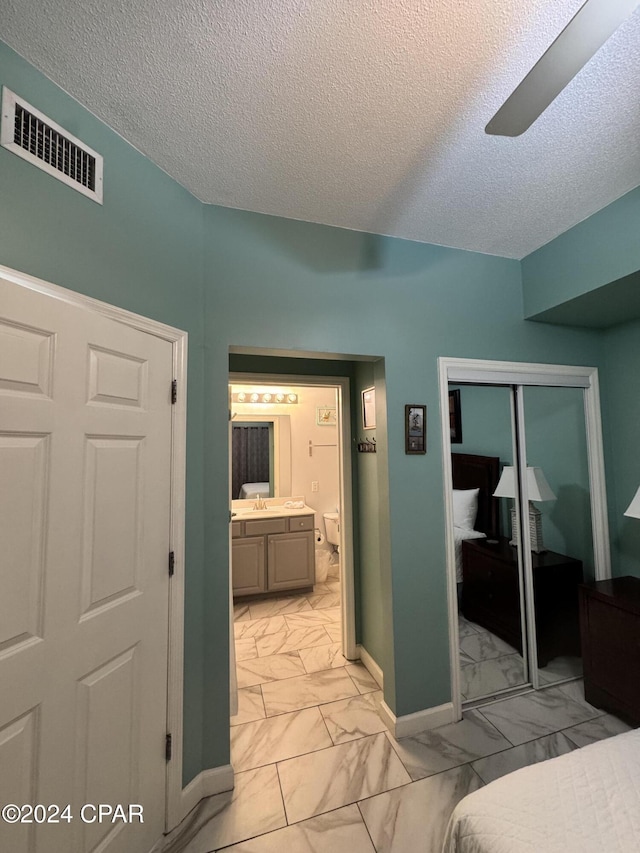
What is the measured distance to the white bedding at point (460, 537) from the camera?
2.12 m

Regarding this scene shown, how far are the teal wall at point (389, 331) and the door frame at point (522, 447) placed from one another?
5 centimetres

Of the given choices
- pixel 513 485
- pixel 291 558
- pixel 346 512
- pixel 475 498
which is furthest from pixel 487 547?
pixel 291 558

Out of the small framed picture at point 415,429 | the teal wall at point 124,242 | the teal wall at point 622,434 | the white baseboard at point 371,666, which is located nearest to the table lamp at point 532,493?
the teal wall at point 622,434

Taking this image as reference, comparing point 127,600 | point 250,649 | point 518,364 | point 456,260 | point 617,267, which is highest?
point 456,260

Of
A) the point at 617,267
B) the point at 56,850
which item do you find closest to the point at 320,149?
the point at 617,267

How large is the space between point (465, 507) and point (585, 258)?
5.17ft

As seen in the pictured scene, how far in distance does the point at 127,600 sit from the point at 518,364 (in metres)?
2.44

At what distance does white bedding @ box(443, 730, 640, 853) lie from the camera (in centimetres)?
81

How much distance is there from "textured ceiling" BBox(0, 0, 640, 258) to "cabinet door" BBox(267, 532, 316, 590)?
297 cm

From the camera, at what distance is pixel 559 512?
2340mm

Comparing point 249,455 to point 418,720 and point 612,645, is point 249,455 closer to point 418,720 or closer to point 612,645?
point 418,720

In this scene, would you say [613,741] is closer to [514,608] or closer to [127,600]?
[514,608]

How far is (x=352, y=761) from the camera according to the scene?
67.3 inches

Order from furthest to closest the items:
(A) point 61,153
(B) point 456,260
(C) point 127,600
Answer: (B) point 456,260 < (C) point 127,600 < (A) point 61,153
